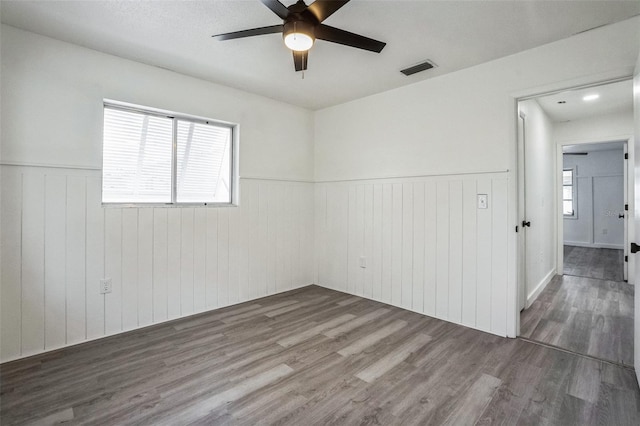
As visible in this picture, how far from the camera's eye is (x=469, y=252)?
3072 millimetres

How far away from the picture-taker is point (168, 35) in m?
2.47

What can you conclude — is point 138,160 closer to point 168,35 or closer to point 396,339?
point 168,35

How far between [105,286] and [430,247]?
3186 mm

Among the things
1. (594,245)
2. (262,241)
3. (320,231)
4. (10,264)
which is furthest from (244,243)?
(594,245)

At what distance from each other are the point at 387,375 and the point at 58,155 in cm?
313

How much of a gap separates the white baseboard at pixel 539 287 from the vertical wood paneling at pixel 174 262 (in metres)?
3.88

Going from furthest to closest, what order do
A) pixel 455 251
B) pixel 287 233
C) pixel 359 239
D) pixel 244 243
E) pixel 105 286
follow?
1. pixel 287 233
2. pixel 359 239
3. pixel 244 243
4. pixel 455 251
5. pixel 105 286

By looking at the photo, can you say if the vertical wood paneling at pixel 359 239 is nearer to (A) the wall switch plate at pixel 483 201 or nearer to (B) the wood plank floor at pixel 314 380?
(B) the wood plank floor at pixel 314 380

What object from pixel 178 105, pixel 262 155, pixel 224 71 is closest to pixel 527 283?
pixel 262 155

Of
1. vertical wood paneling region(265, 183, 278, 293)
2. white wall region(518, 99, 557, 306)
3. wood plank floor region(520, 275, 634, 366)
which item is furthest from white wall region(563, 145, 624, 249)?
vertical wood paneling region(265, 183, 278, 293)

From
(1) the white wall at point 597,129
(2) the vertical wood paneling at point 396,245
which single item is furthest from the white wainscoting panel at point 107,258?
(1) the white wall at point 597,129

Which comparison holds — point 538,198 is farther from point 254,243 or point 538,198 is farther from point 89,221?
point 89,221

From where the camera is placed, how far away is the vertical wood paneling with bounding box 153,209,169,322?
10.1 ft

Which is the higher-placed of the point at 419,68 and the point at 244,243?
the point at 419,68
